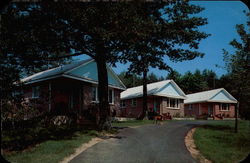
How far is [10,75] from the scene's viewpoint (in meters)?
6.73

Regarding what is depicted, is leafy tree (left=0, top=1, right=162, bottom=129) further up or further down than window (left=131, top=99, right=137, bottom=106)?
further up

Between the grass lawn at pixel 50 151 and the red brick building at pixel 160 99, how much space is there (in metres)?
18.2

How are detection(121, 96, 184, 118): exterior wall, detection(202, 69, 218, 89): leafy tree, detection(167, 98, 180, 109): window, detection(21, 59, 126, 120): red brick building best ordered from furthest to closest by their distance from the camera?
detection(167, 98, 180, 109): window
detection(121, 96, 184, 118): exterior wall
detection(21, 59, 126, 120): red brick building
detection(202, 69, 218, 89): leafy tree

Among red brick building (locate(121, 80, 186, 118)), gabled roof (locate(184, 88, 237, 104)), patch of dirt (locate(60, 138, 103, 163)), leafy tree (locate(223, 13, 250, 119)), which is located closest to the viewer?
patch of dirt (locate(60, 138, 103, 163))

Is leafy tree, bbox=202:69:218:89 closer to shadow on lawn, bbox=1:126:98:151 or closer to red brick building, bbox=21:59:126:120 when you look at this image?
shadow on lawn, bbox=1:126:98:151

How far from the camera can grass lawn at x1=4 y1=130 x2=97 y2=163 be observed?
7.05 metres

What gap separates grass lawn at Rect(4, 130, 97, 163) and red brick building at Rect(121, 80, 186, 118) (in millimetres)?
18163

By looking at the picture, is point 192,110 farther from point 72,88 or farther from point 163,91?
point 72,88

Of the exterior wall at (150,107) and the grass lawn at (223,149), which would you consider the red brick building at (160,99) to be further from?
the grass lawn at (223,149)

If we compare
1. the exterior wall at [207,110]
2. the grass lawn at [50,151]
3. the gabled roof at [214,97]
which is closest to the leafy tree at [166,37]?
the grass lawn at [50,151]

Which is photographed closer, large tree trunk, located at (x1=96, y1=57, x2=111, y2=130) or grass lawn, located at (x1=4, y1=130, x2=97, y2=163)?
grass lawn, located at (x1=4, y1=130, x2=97, y2=163)

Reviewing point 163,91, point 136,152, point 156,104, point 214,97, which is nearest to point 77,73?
point 136,152

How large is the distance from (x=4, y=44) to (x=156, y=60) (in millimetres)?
7130

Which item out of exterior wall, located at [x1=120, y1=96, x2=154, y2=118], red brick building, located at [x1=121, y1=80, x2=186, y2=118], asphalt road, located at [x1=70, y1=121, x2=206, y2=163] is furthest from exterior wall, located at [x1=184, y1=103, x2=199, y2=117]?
asphalt road, located at [x1=70, y1=121, x2=206, y2=163]
